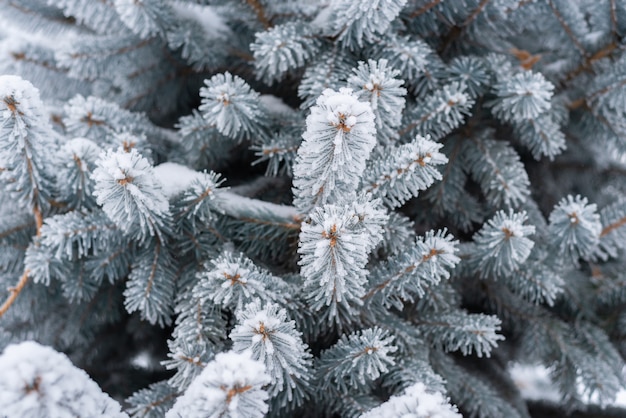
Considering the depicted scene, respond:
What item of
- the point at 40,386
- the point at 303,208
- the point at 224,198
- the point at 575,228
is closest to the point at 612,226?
the point at 575,228

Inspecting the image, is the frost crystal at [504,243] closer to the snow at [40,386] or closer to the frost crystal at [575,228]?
the frost crystal at [575,228]

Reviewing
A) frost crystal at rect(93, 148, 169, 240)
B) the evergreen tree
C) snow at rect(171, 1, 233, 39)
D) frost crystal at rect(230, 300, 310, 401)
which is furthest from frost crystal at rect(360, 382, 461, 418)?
snow at rect(171, 1, 233, 39)

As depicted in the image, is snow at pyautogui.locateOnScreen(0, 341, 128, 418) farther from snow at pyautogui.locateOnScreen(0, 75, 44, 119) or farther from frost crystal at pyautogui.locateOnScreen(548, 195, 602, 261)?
frost crystal at pyautogui.locateOnScreen(548, 195, 602, 261)

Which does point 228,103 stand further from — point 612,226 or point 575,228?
point 612,226

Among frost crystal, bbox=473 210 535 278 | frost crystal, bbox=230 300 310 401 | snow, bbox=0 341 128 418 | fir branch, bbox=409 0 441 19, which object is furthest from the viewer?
fir branch, bbox=409 0 441 19

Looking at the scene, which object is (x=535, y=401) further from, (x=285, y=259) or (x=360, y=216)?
(x=360, y=216)

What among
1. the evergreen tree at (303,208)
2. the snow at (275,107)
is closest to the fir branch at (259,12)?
the evergreen tree at (303,208)
